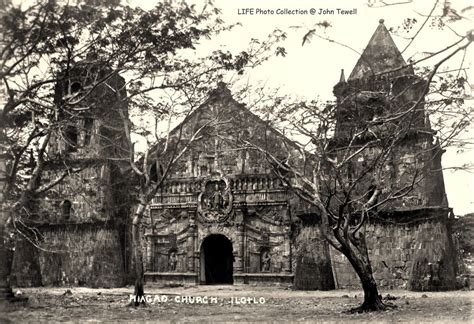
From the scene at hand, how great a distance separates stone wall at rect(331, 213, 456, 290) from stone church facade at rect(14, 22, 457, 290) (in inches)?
1.7


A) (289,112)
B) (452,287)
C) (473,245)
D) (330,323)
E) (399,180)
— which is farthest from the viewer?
(473,245)

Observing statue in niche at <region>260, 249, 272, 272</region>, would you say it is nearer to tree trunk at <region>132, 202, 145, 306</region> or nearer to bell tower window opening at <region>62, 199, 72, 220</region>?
bell tower window opening at <region>62, 199, 72, 220</region>

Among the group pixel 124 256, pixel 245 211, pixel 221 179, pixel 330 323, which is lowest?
pixel 330 323

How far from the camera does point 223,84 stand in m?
14.8

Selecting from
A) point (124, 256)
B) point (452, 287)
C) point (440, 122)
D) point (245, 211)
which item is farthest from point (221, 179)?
point (440, 122)

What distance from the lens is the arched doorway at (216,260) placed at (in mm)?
22125

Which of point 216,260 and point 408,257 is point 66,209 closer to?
point 216,260

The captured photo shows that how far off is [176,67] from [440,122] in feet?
20.6

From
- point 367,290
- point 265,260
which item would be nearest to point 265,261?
point 265,260

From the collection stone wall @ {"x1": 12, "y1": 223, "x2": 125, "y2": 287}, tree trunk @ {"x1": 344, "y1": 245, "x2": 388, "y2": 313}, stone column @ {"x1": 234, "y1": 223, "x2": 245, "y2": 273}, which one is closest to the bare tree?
tree trunk @ {"x1": 344, "y1": 245, "x2": 388, "y2": 313}

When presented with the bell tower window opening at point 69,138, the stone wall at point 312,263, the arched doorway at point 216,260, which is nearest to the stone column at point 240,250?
the arched doorway at point 216,260

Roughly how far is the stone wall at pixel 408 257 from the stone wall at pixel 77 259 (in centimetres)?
840

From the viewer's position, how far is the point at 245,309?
12.7 meters

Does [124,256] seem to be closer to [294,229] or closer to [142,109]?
[294,229]
